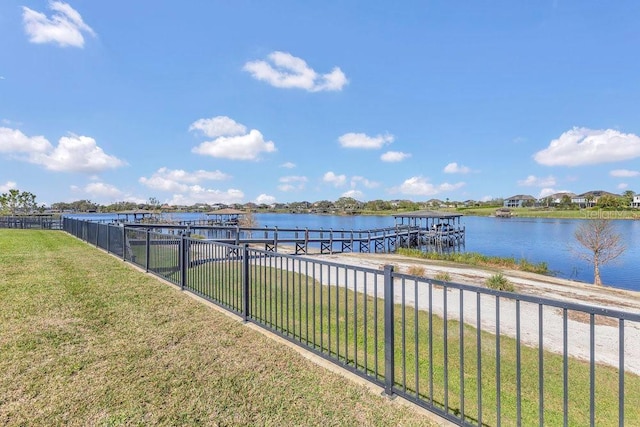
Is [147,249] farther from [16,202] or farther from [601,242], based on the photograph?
[16,202]

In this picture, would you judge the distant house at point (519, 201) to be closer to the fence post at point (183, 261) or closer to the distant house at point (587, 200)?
the distant house at point (587, 200)

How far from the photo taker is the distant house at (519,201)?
128075mm

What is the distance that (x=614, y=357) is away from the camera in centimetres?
493

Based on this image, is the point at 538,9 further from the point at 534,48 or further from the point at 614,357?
the point at 614,357

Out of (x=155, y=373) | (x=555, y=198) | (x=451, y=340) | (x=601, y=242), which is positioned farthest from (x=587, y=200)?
(x=155, y=373)

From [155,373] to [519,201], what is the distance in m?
151

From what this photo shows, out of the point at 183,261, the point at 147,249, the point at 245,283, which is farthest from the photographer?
the point at 147,249

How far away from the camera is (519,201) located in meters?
132

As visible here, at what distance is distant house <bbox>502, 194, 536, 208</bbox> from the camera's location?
128 metres

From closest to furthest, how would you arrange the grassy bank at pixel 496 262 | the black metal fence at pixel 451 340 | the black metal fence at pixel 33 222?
the black metal fence at pixel 451 340, the grassy bank at pixel 496 262, the black metal fence at pixel 33 222

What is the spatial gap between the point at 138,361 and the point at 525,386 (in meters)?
4.37

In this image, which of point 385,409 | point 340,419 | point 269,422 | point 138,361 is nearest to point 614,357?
point 385,409

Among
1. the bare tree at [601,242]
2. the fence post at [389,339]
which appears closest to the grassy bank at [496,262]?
the bare tree at [601,242]

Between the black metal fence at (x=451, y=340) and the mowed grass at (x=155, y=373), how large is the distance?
43 cm
